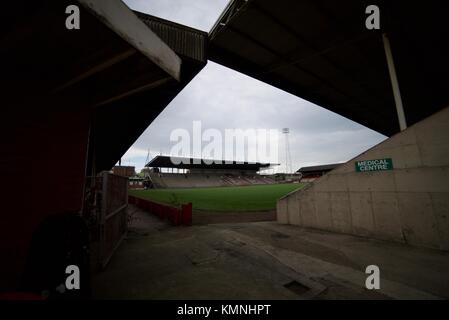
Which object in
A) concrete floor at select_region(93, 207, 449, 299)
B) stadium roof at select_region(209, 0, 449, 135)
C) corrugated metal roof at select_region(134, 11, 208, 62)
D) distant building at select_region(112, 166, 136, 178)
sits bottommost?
concrete floor at select_region(93, 207, 449, 299)

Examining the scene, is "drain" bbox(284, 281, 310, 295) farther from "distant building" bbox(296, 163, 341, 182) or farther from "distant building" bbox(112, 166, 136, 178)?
"distant building" bbox(296, 163, 341, 182)

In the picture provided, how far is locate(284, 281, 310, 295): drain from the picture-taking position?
363cm

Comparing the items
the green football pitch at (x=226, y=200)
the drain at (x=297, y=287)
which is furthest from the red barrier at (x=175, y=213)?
the drain at (x=297, y=287)

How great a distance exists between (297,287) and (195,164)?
6518cm

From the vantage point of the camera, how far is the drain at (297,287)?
3.63m

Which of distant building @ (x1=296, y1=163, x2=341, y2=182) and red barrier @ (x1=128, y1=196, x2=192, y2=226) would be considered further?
distant building @ (x1=296, y1=163, x2=341, y2=182)

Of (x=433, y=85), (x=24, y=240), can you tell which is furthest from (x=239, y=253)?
(x=433, y=85)

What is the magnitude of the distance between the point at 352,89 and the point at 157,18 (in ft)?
43.0

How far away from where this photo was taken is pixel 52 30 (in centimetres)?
245

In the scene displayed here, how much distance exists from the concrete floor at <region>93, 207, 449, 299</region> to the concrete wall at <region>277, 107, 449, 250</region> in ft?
1.77

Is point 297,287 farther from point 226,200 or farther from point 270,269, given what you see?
point 226,200

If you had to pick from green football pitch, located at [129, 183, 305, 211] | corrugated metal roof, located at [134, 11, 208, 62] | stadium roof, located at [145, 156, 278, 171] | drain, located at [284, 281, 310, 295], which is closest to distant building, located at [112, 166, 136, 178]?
stadium roof, located at [145, 156, 278, 171]
